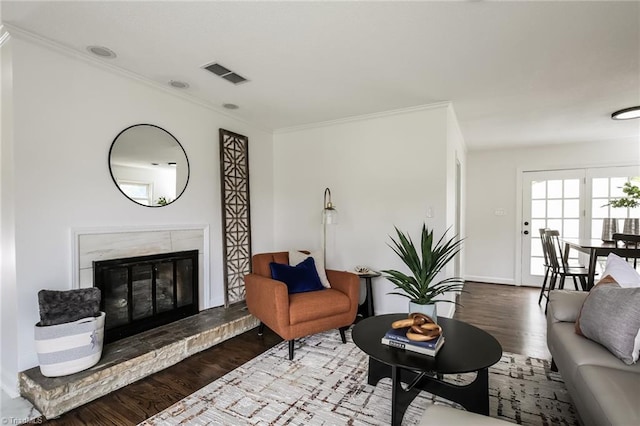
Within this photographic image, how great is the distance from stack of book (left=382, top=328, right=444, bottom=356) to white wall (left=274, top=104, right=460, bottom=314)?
1668mm

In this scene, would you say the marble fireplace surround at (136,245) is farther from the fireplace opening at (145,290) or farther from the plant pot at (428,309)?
the plant pot at (428,309)

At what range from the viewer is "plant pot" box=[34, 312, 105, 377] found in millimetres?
1903

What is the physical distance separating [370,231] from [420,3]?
2389 millimetres

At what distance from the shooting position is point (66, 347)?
194 centimetres

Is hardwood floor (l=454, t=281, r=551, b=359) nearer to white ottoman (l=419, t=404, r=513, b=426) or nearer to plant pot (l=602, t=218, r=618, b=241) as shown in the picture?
plant pot (l=602, t=218, r=618, b=241)

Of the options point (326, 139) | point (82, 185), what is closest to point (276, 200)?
point (326, 139)

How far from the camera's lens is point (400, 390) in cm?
173

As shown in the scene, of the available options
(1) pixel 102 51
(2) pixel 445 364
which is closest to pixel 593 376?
(2) pixel 445 364

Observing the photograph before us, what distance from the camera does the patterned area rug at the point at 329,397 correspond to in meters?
1.82

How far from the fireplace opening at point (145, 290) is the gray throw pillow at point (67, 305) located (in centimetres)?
22

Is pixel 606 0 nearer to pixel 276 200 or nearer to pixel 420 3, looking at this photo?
pixel 420 3

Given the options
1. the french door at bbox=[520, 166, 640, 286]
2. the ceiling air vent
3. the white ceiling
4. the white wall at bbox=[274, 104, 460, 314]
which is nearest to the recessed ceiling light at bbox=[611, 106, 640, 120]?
the white ceiling

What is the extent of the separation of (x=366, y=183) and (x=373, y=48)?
5.66ft

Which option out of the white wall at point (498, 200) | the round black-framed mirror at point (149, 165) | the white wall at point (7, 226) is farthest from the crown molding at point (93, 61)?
the white wall at point (498, 200)
